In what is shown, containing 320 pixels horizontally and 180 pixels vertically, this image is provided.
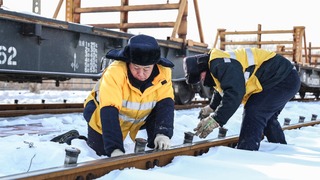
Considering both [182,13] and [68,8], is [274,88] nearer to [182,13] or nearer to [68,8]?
[182,13]

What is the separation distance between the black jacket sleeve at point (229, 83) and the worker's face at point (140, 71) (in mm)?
715

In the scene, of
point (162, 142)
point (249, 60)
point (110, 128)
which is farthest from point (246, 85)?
point (110, 128)

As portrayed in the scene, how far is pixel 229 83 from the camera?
3535 millimetres

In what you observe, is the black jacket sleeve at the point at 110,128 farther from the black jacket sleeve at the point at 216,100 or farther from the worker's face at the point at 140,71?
the black jacket sleeve at the point at 216,100

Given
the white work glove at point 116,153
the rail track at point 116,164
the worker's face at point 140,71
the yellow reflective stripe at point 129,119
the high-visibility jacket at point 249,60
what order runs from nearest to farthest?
the rail track at point 116,164 < the white work glove at point 116,153 < the worker's face at point 140,71 < the yellow reflective stripe at point 129,119 < the high-visibility jacket at point 249,60

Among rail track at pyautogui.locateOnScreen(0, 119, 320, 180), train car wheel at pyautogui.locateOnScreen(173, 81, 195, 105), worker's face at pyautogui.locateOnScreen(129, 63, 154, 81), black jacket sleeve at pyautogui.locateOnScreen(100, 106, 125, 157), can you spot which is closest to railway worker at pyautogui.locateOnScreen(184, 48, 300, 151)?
rail track at pyautogui.locateOnScreen(0, 119, 320, 180)

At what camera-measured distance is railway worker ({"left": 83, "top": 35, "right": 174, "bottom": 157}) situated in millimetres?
3002

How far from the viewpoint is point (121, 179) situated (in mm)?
2443

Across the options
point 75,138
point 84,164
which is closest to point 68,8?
point 75,138

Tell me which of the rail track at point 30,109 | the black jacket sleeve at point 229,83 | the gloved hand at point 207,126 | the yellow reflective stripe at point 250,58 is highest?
the yellow reflective stripe at point 250,58

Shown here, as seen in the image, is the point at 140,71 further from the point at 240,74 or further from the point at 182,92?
the point at 182,92

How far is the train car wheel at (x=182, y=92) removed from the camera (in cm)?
926

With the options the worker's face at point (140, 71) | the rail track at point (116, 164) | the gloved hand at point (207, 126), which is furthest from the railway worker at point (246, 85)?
the worker's face at point (140, 71)

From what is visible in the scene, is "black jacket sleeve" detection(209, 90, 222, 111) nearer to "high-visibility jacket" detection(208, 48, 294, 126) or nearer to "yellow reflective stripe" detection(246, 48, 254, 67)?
"high-visibility jacket" detection(208, 48, 294, 126)
